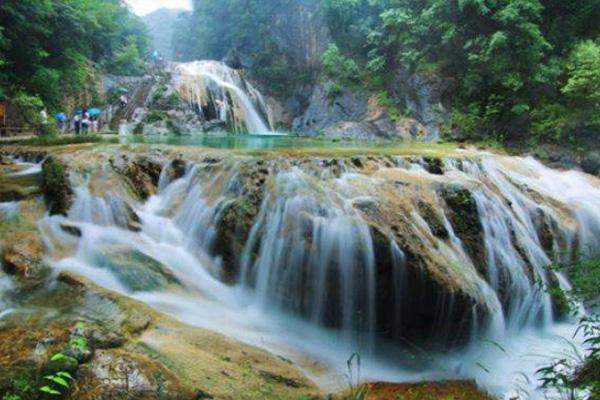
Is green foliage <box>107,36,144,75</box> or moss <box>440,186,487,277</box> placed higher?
green foliage <box>107,36,144,75</box>

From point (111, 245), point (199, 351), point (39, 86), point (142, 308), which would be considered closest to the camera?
point (199, 351)

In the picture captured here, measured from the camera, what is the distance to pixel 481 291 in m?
5.94

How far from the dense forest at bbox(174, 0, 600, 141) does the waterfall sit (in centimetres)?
470

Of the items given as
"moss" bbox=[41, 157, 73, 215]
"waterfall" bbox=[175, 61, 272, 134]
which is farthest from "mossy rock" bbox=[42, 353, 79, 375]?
"waterfall" bbox=[175, 61, 272, 134]

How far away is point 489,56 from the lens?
16.3m

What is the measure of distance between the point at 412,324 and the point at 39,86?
16312 millimetres

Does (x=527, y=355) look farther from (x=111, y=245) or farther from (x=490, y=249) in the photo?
(x=111, y=245)

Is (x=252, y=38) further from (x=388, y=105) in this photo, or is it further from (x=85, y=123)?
(x=85, y=123)

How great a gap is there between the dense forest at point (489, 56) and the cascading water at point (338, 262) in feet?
28.8

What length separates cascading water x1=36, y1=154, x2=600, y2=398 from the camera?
18.3 feet

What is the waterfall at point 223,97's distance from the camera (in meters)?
23.2

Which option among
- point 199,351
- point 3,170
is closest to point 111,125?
point 3,170

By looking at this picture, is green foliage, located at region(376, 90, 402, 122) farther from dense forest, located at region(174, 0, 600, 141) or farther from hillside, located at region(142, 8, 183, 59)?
hillside, located at region(142, 8, 183, 59)

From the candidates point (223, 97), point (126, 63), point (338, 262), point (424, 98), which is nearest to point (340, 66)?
point (424, 98)
